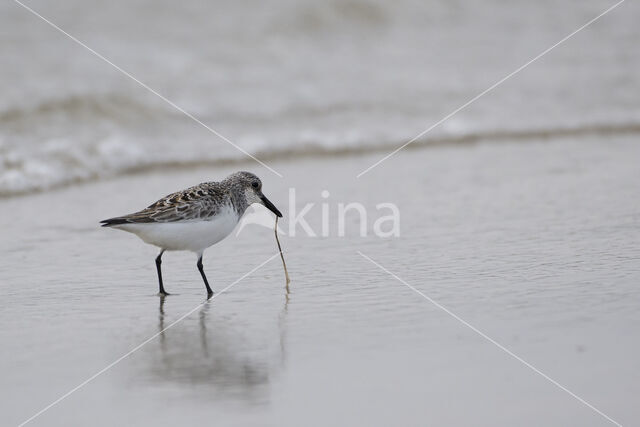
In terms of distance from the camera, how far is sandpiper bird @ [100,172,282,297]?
18.3 feet

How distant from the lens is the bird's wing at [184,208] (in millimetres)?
5590

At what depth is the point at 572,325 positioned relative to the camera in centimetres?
459

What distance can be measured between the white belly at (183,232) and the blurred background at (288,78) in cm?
328

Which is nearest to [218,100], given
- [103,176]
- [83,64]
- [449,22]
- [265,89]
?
[265,89]

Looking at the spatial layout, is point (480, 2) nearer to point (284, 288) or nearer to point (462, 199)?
point (462, 199)

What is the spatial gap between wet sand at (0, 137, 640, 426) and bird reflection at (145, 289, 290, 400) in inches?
Result: 0.5

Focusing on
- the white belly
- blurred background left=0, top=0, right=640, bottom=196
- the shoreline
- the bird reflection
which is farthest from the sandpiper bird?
the shoreline

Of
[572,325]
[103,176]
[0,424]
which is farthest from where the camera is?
[103,176]

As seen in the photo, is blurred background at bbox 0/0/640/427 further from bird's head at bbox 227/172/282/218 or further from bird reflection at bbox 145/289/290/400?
bird's head at bbox 227/172/282/218

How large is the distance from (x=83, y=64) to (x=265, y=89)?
86.8 inches

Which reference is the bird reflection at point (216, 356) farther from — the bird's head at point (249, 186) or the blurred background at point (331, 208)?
the bird's head at point (249, 186)

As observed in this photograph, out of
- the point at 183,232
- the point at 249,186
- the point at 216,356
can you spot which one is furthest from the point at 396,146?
the point at 216,356

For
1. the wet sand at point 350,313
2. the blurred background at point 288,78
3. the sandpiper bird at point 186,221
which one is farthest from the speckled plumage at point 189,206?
the blurred background at point 288,78

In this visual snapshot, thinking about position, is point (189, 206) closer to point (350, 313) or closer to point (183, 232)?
point (183, 232)
